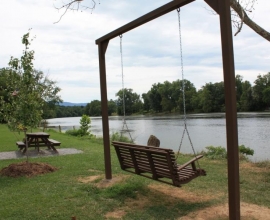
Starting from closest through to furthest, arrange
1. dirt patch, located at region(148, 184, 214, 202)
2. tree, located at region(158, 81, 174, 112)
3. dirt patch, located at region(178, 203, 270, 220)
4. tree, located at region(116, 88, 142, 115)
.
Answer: dirt patch, located at region(178, 203, 270, 220)
dirt patch, located at region(148, 184, 214, 202)
tree, located at region(116, 88, 142, 115)
tree, located at region(158, 81, 174, 112)

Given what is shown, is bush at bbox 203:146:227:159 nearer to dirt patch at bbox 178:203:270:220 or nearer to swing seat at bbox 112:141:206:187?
swing seat at bbox 112:141:206:187

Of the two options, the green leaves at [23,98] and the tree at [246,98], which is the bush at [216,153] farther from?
the tree at [246,98]

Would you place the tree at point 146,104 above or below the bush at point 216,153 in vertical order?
above

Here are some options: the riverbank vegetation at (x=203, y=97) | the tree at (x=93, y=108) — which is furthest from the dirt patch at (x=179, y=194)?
the tree at (x=93, y=108)

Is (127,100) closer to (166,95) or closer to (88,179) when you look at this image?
(166,95)

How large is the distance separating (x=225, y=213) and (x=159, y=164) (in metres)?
1.11

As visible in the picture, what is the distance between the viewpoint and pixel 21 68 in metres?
7.98

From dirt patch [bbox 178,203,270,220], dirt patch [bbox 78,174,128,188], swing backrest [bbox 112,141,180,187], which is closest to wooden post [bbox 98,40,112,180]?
dirt patch [bbox 78,174,128,188]

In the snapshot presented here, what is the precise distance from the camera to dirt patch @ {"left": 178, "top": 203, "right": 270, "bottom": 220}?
14.1 feet

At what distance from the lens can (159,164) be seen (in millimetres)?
4871

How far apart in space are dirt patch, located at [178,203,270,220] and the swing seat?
18.7 inches

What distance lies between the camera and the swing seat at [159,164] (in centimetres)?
462

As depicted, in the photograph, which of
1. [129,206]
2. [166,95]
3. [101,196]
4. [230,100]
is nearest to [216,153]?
[101,196]

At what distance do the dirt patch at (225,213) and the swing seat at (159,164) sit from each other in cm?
47
